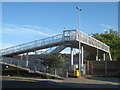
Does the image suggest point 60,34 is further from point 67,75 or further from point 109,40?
point 109,40

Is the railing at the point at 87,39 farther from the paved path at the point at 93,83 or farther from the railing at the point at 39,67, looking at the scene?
the paved path at the point at 93,83

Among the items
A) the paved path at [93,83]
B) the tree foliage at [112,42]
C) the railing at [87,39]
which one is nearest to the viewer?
the paved path at [93,83]

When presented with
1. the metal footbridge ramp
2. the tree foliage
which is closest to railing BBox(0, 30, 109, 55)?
the metal footbridge ramp

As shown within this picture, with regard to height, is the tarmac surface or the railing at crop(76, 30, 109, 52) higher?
the railing at crop(76, 30, 109, 52)

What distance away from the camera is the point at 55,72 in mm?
28812

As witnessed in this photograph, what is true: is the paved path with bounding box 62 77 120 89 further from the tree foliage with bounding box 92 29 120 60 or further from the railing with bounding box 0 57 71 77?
the tree foliage with bounding box 92 29 120 60

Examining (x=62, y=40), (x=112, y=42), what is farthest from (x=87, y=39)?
(x=112, y=42)

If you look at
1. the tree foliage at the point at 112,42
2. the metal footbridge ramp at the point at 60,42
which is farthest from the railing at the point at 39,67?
the tree foliage at the point at 112,42

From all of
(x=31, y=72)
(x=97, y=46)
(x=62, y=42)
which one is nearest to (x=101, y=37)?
(x=97, y=46)

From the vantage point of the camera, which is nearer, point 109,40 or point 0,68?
point 0,68

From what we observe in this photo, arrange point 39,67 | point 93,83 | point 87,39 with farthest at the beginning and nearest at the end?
1. point 87,39
2. point 39,67
3. point 93,83

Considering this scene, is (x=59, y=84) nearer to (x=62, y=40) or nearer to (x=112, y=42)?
(x=62, y=40)

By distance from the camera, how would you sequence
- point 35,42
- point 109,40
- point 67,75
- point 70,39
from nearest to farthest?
point 67,75
point 70,39
point 35,42
point 109,40

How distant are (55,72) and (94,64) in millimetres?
8182
